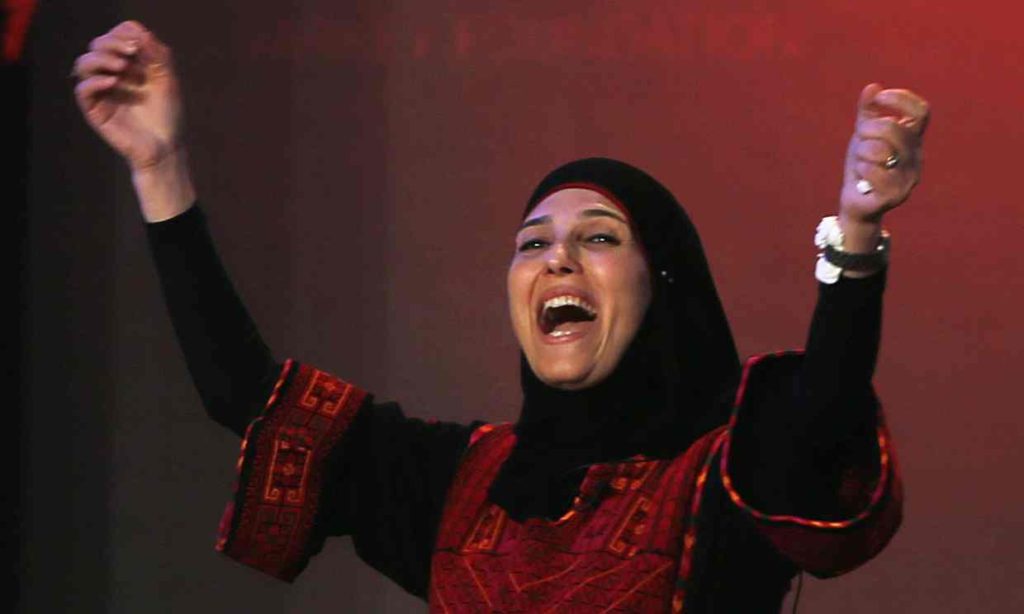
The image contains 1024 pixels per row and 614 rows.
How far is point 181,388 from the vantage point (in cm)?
275

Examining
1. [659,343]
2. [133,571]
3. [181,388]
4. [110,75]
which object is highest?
[110,75]

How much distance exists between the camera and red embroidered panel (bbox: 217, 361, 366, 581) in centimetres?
172

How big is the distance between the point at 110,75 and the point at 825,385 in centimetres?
83

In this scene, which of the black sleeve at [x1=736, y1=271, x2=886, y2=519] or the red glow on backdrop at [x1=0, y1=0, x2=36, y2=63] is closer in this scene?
the black sleeve at [x1=736, y1=271, x2=886, y2=519]

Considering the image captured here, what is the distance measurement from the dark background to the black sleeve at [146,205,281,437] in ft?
3.07

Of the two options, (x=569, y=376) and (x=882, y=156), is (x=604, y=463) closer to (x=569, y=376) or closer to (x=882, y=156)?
(x=569, y=376)

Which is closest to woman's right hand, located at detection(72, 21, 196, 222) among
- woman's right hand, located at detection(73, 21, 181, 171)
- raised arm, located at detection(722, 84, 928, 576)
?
woman's right hand, located at detection(73, 21, 181, 171)

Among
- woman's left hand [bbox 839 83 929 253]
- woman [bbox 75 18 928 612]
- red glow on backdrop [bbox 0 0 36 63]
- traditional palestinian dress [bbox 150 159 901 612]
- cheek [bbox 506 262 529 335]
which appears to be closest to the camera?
woman's left hand [bbox 839 83 929 253]

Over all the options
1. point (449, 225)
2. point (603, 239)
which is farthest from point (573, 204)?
point (449, 225)

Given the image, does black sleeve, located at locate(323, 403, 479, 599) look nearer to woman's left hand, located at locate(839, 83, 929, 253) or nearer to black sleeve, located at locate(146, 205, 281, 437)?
black sleeve, located at locate(146, 205, 281, 437)

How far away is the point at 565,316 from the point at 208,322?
0.38 m

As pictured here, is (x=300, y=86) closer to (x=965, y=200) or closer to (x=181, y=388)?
(x=181, y=388)

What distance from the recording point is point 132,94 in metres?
1.72

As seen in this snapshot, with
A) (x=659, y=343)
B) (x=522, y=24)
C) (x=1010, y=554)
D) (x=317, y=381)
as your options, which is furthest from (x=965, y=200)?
(x=317, y=381)
